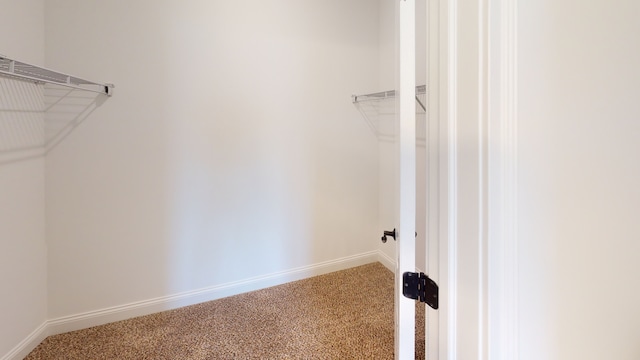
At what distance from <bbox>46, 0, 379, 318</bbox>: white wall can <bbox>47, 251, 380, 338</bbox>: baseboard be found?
0.05 metres

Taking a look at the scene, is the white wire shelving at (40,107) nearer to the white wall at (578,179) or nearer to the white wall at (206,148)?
the white wall at (206,148)

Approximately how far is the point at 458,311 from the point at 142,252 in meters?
2.07

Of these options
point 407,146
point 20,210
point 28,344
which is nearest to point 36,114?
point 20,210

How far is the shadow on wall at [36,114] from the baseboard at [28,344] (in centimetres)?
103

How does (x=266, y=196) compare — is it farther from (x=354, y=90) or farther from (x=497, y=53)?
(x=497, y=53)

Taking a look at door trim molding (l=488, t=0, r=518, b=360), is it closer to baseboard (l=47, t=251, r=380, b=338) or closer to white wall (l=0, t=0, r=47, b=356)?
baseboard (l=47, t=251, r=380, b=338)

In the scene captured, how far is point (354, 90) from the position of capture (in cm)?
254

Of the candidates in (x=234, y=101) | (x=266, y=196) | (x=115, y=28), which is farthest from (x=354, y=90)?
(x=115, y=28)

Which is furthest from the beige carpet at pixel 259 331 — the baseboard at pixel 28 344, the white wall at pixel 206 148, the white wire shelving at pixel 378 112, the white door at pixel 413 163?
the white wire shelving at pixel 378 112

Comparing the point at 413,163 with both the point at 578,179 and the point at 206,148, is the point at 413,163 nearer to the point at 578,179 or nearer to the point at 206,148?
the point at 578,179

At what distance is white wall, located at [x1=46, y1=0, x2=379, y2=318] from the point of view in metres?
1.75

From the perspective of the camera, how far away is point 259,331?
177 centimetres

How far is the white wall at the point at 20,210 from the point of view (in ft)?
4.58

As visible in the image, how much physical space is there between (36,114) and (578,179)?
8.13 feet
